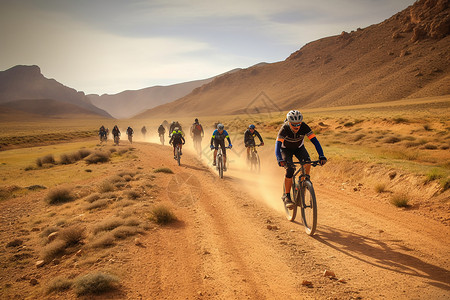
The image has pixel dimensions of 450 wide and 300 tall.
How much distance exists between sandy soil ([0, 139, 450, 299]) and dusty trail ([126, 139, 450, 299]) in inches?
0.7

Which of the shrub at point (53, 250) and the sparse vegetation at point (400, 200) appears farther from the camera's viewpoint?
the sparse vegetation at point (400, 200)

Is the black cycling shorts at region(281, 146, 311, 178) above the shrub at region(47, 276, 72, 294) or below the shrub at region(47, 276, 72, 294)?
above

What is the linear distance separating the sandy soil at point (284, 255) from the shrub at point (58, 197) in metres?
1.85

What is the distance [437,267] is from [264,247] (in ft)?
10.7

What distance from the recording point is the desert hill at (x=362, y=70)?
280ft

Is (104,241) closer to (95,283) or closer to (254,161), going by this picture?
(95,283)

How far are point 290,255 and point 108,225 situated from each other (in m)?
4.96

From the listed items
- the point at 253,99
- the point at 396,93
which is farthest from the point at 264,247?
the point at 253,99

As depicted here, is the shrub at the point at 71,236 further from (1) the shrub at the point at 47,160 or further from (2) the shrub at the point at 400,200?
(1) the shrub at the point at 47,160

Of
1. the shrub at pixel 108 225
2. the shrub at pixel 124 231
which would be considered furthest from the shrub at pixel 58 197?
the shrub at pixel 124 231

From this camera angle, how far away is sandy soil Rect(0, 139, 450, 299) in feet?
14.5

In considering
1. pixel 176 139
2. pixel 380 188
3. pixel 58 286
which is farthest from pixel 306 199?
pixel 176 139

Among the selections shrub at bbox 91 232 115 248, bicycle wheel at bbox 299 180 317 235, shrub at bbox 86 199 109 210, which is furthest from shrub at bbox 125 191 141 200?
bicycle wheel at bbox 299 180 317 235

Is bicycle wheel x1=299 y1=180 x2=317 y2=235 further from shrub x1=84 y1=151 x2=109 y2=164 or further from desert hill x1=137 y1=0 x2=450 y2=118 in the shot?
desert hill x1=137 y1=0 x2=450 y2=118
